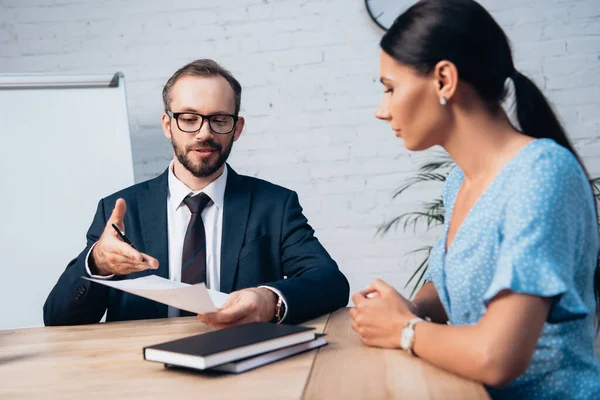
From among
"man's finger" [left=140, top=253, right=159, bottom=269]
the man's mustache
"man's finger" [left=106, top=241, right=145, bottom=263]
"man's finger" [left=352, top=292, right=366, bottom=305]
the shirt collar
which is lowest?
"man's finger" [left=352, top=292, right=366, bottom=305]

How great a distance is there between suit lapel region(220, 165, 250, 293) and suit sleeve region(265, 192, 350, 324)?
0.42 ft

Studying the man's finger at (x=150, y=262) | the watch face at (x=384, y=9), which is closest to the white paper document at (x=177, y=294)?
the man's finger at (x=150, y=262)

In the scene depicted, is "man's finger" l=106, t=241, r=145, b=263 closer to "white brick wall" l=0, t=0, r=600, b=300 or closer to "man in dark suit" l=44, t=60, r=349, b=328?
"man in dark suit" l=44, t=60, r=349, b=328

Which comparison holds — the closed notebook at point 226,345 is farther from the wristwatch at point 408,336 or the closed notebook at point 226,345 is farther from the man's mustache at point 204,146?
the man's mustache at point 204,146

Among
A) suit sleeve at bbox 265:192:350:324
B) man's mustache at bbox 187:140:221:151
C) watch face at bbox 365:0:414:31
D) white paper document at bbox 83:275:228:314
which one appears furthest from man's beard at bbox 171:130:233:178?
watch face at bbox 365:0:414:31

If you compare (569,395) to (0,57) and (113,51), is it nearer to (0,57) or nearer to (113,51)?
(113,51)

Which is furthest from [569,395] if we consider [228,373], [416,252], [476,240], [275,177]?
[275,177]

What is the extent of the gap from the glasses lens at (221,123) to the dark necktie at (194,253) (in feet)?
0.83

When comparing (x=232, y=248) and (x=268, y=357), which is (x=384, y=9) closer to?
(x=232, y=248)

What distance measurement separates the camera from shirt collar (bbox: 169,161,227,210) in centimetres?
186

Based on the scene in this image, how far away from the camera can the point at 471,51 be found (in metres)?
1.03

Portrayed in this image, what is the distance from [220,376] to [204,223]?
0.92 m

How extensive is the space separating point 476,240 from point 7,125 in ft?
7.20

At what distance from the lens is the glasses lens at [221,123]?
1874 mm
